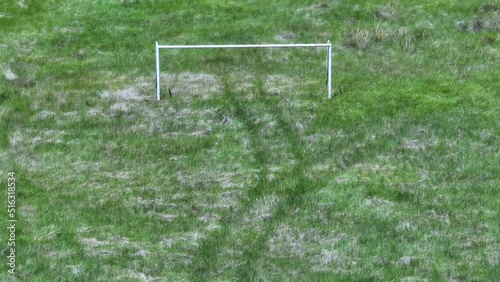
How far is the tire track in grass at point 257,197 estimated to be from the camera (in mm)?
12109

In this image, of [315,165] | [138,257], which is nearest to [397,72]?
[315,165]

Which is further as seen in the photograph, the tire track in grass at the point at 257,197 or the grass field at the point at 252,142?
the grass field at the point at 252,142

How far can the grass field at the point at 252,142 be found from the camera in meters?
12.3

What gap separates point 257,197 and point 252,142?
2.37 m

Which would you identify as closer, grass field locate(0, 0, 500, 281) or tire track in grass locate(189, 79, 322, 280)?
tire track in grass locate(189, 79, 322, 280)

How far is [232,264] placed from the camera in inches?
474

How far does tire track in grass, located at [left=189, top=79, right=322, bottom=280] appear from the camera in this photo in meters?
12.1

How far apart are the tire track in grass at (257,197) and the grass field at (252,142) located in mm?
35

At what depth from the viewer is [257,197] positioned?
1421 cm

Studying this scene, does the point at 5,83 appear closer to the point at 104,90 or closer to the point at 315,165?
the point at 104,90

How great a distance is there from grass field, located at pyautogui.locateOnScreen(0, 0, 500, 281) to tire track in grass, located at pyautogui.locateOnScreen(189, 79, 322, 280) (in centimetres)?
3

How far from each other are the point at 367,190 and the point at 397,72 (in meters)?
5.88

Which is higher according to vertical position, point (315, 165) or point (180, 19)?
point (180, 19)

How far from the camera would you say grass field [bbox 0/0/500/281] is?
1234cm
